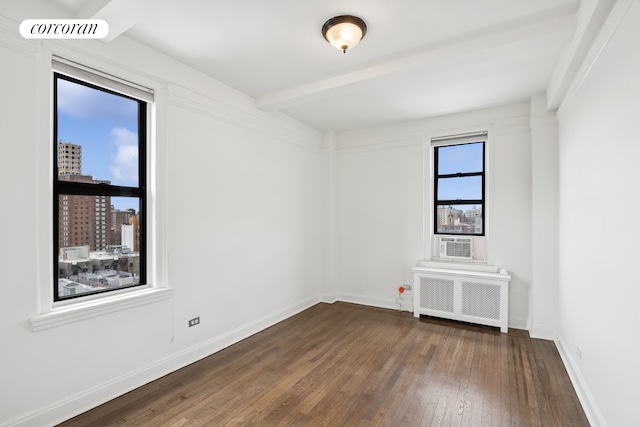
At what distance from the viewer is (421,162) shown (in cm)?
470

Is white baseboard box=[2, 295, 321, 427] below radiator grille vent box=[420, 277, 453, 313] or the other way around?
below

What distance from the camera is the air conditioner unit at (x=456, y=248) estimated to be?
4427 millimetres

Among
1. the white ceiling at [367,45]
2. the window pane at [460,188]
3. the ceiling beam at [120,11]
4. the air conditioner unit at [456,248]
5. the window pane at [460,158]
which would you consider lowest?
the air conditioner unit at [456,248]

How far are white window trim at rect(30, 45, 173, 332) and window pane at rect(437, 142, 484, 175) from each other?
3742mm

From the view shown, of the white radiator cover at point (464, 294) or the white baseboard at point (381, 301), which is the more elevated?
the white radiator cover at point (464, 294)

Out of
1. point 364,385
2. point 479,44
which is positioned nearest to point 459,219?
point 479,44

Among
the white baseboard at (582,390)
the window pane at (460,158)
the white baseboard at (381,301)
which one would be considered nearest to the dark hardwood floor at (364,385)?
the white baseboard at (582,390)

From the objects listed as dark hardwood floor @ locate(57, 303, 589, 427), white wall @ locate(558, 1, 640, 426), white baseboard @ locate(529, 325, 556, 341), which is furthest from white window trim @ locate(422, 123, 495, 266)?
white wall @ locate(558, 1, 640, 426)

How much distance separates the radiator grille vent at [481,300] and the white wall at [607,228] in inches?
38.6

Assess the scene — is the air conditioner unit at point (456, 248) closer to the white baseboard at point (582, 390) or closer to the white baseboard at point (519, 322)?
the white baseboard at point (519, 322)

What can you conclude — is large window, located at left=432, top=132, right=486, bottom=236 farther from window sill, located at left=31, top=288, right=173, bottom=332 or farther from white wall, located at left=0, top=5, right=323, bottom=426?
window sill, located at left=31, top=288, right=173, bottom=332

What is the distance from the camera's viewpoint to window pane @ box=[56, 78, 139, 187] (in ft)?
7.79

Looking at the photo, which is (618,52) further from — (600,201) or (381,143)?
(381,143)

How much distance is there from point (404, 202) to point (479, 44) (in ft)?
8.45
